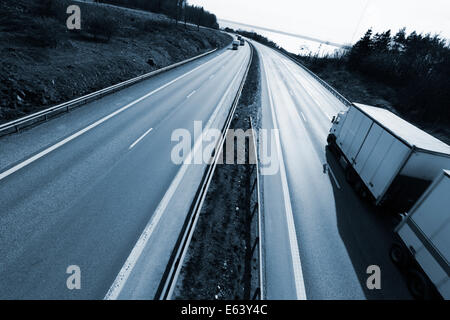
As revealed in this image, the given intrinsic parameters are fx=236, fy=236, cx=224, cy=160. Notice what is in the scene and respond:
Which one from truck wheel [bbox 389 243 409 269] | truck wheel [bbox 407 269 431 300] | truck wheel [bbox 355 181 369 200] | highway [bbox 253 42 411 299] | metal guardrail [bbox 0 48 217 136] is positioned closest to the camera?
truck wheel [bbox 407 269 431 300]

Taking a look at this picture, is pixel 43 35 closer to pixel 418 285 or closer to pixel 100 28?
pixel 100 28

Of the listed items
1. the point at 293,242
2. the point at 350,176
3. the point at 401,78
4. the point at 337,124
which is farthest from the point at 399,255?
the point at 401,78

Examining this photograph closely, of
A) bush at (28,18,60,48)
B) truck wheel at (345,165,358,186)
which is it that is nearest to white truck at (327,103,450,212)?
truck wheel at (345,165,358,186)

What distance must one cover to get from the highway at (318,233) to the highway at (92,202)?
3806mm

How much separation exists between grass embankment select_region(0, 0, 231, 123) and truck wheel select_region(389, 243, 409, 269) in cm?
1914

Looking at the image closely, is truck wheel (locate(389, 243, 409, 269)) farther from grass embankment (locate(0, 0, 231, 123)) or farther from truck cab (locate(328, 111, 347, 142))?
grass embankment (locate(0, 0, 231, 123))

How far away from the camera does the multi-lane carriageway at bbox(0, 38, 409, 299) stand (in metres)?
6.79

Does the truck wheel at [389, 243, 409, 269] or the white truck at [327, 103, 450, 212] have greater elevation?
the white truck at [327, 103, 450, 212]

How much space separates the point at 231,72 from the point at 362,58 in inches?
1309

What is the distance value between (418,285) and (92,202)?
38.4 ft

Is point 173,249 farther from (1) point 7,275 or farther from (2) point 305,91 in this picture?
(2) point 305,91

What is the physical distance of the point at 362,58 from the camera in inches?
1981
